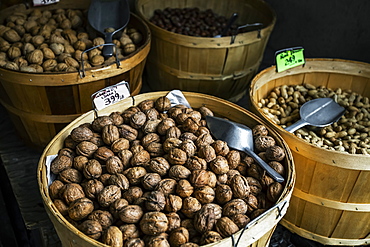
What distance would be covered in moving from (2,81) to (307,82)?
1.93 metres

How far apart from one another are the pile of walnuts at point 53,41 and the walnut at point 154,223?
39.8 inches

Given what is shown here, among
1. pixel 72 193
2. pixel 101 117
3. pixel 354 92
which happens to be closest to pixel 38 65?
pixel 101 117

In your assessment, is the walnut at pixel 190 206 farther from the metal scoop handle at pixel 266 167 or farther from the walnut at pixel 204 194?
the metal scoop handle at pixel 266 167

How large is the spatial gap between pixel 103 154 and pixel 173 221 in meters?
0.47

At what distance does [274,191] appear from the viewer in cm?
141

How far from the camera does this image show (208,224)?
1.28 metres

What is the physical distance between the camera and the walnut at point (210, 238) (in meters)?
1.21

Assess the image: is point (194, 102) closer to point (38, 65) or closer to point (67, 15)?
point (38, 65)

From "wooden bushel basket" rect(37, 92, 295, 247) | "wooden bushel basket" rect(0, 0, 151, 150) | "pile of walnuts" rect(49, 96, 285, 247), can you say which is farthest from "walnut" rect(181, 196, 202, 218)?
"wooden bushel basket" rect(0, 0, 151, 150)

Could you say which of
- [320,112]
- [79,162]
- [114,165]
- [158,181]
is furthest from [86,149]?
[320,112]

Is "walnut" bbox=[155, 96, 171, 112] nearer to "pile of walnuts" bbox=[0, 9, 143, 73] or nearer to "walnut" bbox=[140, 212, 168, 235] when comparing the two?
"pile of walnuts" bbox=[0, 9, 143, 73]

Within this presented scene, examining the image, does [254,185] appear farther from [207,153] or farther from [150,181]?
[150,181]

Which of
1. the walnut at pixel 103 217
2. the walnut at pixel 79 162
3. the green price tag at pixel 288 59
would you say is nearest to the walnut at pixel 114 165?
the walnut at pixel 79 162

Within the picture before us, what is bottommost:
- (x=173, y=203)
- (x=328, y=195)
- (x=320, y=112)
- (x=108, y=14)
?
(x=328, y=195)
